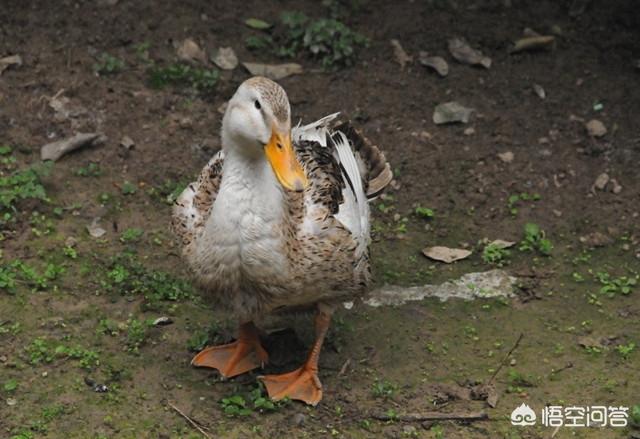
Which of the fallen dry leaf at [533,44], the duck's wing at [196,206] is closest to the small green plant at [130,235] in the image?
the duck's wing at [196,206]

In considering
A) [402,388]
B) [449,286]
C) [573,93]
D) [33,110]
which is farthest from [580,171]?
[33,110]

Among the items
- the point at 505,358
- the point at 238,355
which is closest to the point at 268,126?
the point at 238,355

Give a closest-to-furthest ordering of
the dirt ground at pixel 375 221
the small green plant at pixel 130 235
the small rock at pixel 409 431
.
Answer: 1. the small rock at pixel 409 431
2. the dirt ground at pixel 375 221
3. the small green plant at pixel 130 235

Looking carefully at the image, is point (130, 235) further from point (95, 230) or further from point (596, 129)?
point (596, 129)

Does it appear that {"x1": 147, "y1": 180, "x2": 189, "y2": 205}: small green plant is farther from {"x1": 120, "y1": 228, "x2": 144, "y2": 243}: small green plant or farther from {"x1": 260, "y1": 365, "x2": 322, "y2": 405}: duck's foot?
{"x1": 260, "y1": 365, "x2": 322, "y2": 405}: duck's foot

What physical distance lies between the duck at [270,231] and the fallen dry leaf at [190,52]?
2346mm

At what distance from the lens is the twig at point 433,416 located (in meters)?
4.93

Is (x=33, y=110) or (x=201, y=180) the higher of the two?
(x=201, y=180)

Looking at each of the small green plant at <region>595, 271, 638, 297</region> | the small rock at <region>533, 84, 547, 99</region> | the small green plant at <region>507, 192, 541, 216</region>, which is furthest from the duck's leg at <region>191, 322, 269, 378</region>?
the small rock at <region>533, 84, 547, 99</region>

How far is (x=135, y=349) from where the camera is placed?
532 centimetres

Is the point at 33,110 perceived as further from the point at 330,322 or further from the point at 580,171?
the point at 580,171

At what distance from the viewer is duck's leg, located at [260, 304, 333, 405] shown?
5.05 metres

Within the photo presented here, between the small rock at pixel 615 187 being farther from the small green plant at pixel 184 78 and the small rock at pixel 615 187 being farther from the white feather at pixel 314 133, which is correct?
the small green plant at pixel 184 78

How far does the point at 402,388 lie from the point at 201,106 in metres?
2.98
